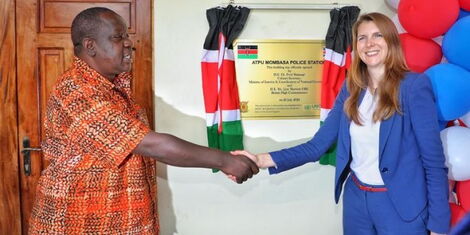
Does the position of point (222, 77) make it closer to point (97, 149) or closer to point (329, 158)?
point (329, 158)

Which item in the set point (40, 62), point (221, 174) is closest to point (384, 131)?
point (221, 174)

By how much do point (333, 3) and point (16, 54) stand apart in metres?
1.77

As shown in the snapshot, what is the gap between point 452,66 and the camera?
1713 mm

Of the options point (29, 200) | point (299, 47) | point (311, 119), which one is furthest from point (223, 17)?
point (29, 200)

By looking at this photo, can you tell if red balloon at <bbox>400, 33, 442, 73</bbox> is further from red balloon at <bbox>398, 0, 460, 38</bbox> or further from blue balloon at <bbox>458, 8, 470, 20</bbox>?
blue balloon at <bbox>458, 8, 470, 20</bbox>

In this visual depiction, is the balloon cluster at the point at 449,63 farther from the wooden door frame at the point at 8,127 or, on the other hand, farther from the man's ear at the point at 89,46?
the wooden door frame at the point at 8,127

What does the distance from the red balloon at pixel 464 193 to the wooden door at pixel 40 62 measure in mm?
1571

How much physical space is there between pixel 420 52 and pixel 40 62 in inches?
75.7

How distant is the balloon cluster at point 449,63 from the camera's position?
167cm

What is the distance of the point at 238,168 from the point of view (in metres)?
1.71

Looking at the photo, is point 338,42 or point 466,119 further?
point 338,42

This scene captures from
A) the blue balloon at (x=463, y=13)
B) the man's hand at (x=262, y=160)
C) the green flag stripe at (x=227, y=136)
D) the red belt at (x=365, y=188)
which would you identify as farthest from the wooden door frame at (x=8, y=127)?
the blue balloon at (x=463, y=13)

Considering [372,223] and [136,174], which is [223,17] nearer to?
[136,174]

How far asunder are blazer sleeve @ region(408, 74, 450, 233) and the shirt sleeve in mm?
927
